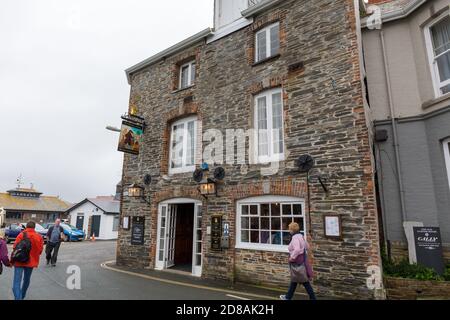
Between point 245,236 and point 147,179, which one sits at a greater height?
point 147,179

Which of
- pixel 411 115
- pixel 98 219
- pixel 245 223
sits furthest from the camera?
pixel 98 219

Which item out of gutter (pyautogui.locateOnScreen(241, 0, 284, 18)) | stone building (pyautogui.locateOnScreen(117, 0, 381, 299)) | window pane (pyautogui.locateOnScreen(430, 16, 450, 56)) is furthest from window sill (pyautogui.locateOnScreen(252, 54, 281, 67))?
window pane (pyautogui.locateOnScreen(430, 16, 450, 56))

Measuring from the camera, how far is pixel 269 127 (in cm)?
817

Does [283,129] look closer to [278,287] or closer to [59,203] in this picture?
[278,287]

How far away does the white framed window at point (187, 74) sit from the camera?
10.7 m

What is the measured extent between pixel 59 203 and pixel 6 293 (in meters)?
41.6

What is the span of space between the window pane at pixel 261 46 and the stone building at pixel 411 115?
297 cm

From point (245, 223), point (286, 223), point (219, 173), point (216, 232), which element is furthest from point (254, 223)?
point (219, 173)

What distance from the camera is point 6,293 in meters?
6.35

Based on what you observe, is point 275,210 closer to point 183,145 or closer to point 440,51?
point 183,145

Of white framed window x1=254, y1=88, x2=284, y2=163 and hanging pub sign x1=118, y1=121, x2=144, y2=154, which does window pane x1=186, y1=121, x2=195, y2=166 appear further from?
white framed window x1=254, y1=88, x2=284, y2=163

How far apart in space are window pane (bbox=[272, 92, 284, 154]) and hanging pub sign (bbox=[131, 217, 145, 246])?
5686mm

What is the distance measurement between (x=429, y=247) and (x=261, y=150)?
180 inches
